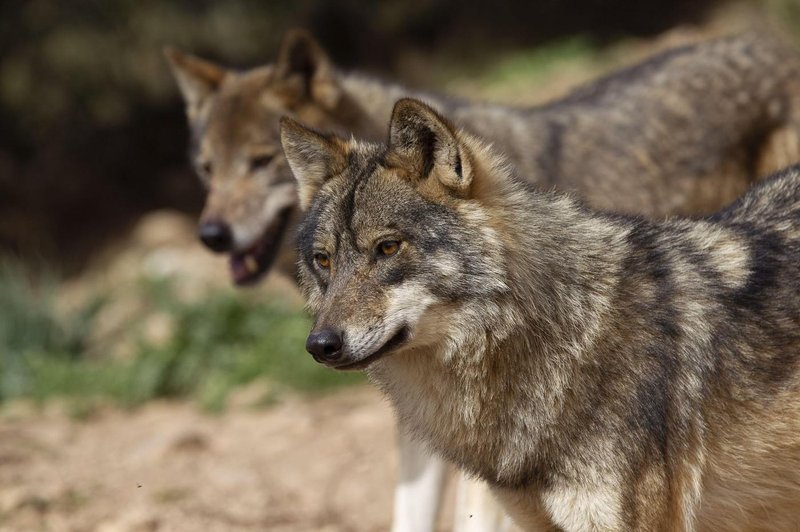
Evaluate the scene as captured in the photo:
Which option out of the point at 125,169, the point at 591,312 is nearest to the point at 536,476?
the point at 591,312

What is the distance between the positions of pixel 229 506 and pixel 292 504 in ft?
1.30

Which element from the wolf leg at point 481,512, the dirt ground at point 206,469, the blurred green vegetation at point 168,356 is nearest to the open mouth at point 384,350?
the wolf leg at point 481,512

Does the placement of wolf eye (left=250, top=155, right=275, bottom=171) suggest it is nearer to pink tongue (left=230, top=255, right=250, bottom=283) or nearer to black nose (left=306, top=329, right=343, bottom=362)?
pink tongue (left=230, top=255, right=250, bottom=283)

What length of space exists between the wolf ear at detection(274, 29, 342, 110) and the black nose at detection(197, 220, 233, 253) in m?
0.82

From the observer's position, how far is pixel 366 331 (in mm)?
3443

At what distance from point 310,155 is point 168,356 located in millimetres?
5933

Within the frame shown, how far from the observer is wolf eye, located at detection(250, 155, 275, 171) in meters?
6.40

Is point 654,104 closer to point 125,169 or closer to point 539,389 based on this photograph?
point 539,389

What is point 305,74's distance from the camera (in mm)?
6418

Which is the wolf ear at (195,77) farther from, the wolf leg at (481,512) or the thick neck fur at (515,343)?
the thick neck fur at (515,343)

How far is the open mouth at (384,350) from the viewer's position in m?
3.46

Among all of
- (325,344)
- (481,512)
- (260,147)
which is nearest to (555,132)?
(260,147)

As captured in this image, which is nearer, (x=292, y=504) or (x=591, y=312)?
(x=591, y=312)

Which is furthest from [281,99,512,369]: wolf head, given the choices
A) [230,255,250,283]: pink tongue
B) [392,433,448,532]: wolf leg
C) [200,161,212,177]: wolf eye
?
[200,161,212,177]: wolf eye
